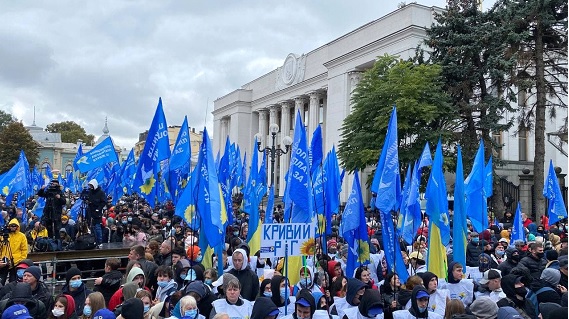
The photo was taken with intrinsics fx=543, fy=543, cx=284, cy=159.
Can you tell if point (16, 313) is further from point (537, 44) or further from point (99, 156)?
point (537, 44)

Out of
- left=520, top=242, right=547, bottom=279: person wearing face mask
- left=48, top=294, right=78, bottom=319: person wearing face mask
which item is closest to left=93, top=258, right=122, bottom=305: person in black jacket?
left=48, top=294, right=78, bottom=319: person wearing face mask

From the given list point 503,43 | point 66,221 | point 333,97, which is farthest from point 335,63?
point 66,221

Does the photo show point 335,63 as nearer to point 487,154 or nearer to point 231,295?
point 487,154

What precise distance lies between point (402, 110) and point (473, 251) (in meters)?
12.2

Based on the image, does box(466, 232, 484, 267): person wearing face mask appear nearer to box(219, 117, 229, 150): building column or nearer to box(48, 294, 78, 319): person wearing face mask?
box(48, 294, 78, 319): person wearing face mask

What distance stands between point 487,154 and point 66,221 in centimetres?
1723

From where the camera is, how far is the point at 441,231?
324 inches

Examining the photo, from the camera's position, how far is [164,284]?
6.79 metres

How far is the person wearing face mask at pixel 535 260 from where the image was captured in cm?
789

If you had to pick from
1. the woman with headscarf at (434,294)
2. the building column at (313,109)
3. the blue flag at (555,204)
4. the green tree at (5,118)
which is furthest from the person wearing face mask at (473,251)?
the green tree at (5,118)

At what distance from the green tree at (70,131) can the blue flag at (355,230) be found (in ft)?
298

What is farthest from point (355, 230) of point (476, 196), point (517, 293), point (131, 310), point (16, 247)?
point (16, 247)

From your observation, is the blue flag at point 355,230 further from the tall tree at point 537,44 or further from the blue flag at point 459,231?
the tall tree at point 537,44

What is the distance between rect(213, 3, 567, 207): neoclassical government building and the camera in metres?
32.5
